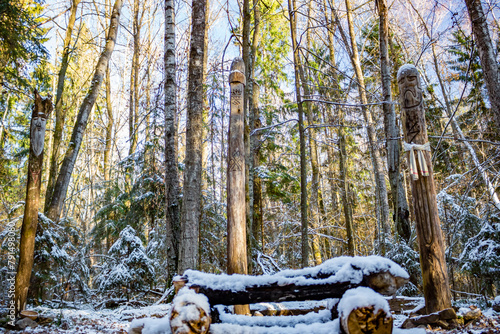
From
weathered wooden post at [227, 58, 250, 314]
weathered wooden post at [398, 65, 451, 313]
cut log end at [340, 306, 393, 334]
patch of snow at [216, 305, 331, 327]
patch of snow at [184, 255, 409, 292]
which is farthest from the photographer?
weathered wooden post at [227, 58, 250, 314]

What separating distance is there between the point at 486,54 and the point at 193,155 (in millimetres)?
5518

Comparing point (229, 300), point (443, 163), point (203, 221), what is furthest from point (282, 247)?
point (229, 300)

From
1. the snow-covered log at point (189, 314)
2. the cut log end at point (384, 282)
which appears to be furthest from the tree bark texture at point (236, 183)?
the cut log end at point (384, 282)

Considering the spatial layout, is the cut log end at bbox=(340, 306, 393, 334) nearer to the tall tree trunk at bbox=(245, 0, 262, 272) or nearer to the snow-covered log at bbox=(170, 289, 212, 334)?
the snow-covered log at bbox=(170, 289, 212, 334)

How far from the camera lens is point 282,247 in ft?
48.3

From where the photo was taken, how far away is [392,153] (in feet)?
26.5

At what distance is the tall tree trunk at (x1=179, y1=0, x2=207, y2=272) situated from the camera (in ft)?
20.2

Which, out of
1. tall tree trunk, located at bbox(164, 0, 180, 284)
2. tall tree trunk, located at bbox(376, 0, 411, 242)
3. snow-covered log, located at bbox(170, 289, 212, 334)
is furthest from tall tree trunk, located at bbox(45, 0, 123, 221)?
tall tree trunk, located at bbox(376, 0, 411, 242)

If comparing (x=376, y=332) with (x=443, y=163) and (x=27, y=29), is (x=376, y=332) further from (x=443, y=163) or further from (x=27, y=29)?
(x=443, y=163)

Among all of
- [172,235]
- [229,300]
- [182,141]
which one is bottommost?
[229,300]

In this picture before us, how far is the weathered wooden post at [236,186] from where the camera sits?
4.61 metres

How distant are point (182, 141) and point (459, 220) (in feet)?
47.8

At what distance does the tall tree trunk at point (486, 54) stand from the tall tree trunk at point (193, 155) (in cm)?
501

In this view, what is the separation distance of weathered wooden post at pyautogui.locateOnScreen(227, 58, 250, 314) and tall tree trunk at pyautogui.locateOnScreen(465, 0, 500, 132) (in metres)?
4.14
